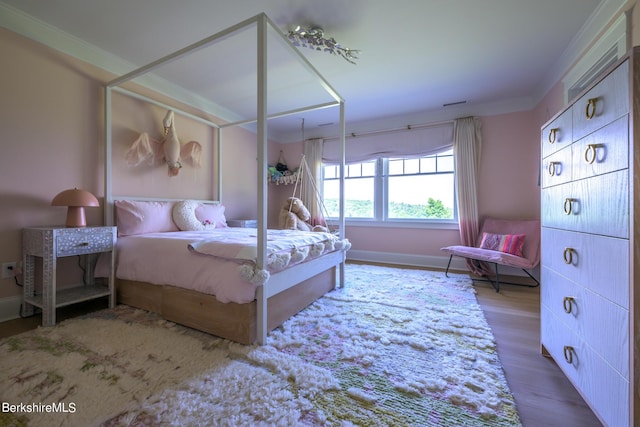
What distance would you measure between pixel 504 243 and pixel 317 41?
123 inches

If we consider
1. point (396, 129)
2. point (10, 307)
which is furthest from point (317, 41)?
point (10, 307)

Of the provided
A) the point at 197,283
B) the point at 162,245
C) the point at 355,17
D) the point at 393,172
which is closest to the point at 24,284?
the point at 162,245

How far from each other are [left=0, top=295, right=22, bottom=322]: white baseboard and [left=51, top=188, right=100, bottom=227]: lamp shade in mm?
689

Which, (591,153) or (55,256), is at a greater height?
(591,153)

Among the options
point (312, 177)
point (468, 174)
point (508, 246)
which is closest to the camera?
point (508, 246)

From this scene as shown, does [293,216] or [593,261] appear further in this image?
[293,216]

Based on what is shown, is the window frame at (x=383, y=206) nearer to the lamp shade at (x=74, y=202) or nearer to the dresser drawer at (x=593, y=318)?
the dresser drawer at (x=593, y=318)

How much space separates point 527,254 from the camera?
3090mm

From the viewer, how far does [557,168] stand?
1.32 meters

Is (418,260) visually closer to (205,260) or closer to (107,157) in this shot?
(205,260)

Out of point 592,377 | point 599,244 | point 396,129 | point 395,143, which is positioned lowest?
point 592,377

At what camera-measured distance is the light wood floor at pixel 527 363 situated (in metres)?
1.08

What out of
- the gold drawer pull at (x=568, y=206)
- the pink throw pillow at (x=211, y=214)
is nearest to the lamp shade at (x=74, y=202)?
the pink throw pillow at (x=211, y=214)

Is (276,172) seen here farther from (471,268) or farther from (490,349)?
(490,349)
